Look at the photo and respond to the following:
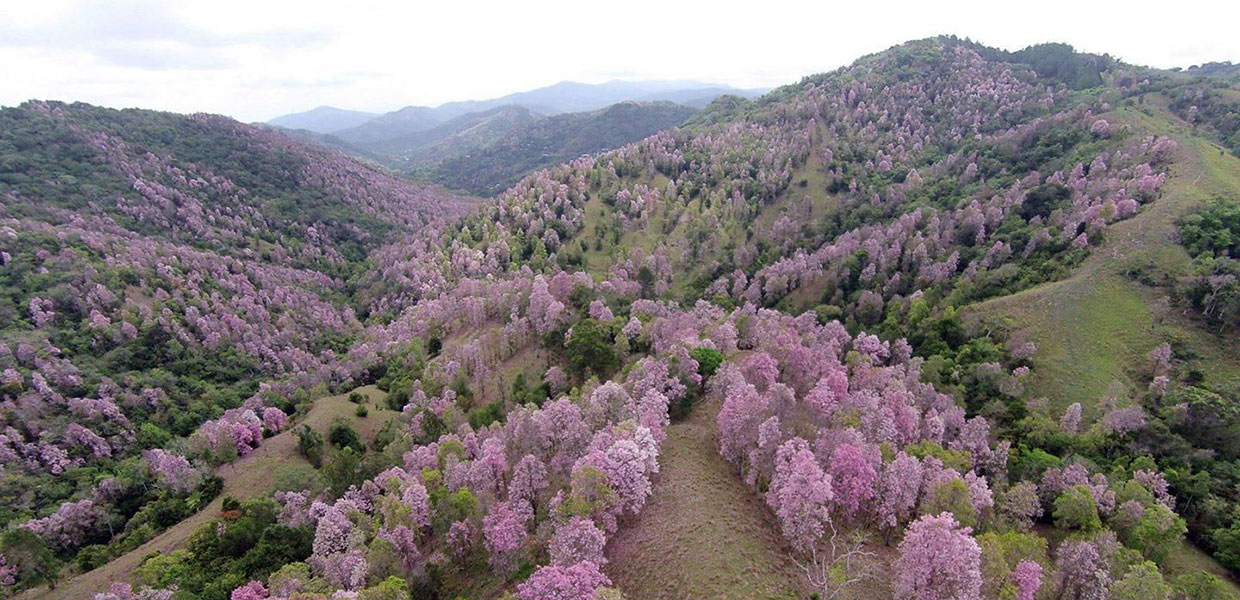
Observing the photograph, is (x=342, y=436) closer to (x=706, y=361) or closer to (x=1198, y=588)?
(x=706, y=361)

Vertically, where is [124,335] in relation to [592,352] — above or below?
below

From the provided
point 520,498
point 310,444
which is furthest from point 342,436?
point 520,498

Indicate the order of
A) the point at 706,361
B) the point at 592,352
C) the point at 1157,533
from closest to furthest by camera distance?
1. the point at 1157,533
2. the point at 706,361
3. the point at 592,352

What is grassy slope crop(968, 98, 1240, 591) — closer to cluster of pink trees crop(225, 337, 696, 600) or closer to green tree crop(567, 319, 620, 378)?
green tree crop(567, 319, 620, 378)

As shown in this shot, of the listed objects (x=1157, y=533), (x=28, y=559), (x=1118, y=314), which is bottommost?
(x=28, y=559)

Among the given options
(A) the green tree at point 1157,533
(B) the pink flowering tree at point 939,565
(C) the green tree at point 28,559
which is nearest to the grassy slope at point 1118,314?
(A) the green tree at point 1157,533

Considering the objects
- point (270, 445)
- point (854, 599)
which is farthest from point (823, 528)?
point (270, 445)
